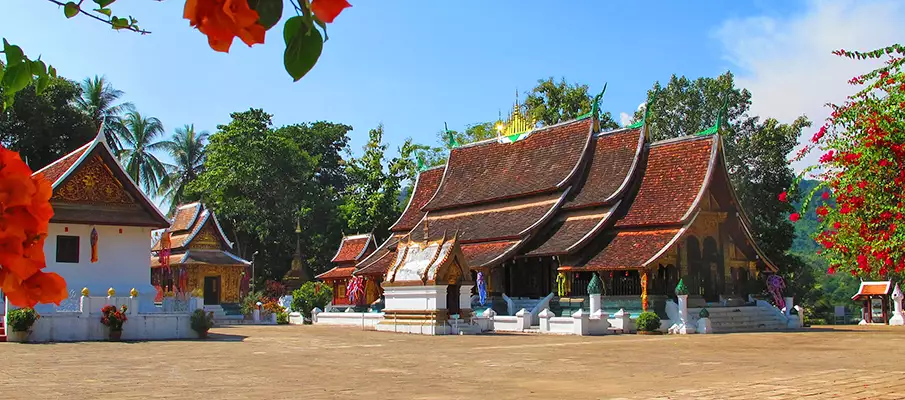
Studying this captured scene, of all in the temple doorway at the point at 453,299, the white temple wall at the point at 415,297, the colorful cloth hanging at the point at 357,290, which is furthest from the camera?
the colorful cloth hanging at the point at 357,290

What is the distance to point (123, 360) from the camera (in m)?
12.4

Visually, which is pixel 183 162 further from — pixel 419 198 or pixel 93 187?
pixel 93 187

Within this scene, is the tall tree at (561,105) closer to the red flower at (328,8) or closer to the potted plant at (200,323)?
the potted plant at (200,323)

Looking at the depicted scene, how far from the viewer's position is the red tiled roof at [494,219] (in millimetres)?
27828

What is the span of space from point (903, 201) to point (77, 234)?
19.1 metres

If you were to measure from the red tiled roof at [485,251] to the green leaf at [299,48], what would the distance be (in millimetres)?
24532

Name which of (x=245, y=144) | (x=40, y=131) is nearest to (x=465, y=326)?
(x=40, y=131)

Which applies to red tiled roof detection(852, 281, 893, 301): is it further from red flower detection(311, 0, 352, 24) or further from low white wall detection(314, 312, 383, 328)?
red flower detection(311, 0, 352, 24)

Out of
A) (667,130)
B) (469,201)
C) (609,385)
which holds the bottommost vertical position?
(609,385)

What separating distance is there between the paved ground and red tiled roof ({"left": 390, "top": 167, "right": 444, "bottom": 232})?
17518mm

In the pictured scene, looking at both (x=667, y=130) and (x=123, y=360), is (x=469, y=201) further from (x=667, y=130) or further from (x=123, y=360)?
Answer: (x=123, y=360)

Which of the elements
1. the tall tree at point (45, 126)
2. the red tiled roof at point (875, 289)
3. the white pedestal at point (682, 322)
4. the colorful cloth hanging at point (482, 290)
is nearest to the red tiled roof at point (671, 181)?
the white pedestal at point (682, 322)

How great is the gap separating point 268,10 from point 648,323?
2123cm

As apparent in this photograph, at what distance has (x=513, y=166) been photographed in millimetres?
31281
